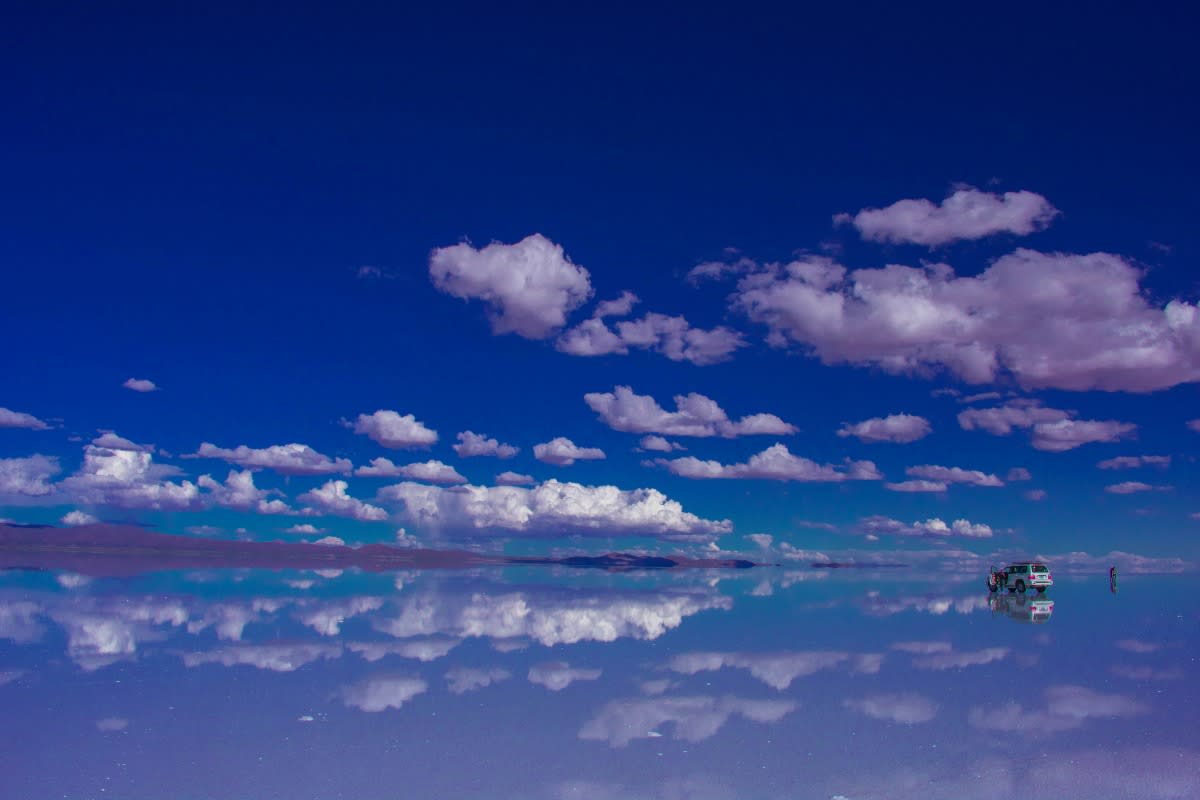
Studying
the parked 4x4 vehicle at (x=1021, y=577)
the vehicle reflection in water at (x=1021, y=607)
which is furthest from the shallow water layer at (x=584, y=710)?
the parked 4x4 vehicle at (x=1021, y=577)

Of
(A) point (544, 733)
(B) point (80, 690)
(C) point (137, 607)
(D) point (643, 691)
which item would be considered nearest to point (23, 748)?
(B) point (80, 690)

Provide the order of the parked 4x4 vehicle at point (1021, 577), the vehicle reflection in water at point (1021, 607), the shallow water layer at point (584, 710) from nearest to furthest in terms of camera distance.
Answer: the shallow water layer at point (584, 710), the vehicle reflection in water at point (1021, 607), the parked 4x4 vehicle at point (1021, 577)

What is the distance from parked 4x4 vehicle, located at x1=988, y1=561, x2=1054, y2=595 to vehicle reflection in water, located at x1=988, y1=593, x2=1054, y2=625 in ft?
3.20

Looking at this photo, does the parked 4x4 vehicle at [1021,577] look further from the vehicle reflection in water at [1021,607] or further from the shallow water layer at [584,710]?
the shallow water layer at [584,710]

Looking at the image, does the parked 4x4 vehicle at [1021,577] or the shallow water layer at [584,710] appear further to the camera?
the parked 4x4 vehicle at [1021,577]

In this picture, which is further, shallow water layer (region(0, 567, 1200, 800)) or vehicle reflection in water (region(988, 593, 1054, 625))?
vehicle reflection in water (region(988, 593, 1054, 625))

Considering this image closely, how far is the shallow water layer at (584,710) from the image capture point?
1184 centimetres

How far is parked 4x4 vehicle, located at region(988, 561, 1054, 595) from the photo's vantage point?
5297 cm

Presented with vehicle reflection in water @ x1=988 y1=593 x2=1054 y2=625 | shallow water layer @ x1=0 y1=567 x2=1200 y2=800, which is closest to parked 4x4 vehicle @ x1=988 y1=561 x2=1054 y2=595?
vehicle reflection in water @ x1=988 y1=593 x2=1054 y2=625

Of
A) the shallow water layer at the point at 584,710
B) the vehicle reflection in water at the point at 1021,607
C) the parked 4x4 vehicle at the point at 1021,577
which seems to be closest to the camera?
the shallow water layer at the point at 584,710

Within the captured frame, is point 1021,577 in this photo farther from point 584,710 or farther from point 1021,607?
point 584,710

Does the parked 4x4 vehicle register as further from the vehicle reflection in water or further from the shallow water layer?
the shallow water layer

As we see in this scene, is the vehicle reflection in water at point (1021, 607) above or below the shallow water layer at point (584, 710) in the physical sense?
above

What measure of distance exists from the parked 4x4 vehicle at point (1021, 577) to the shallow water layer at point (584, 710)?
23.2 m
